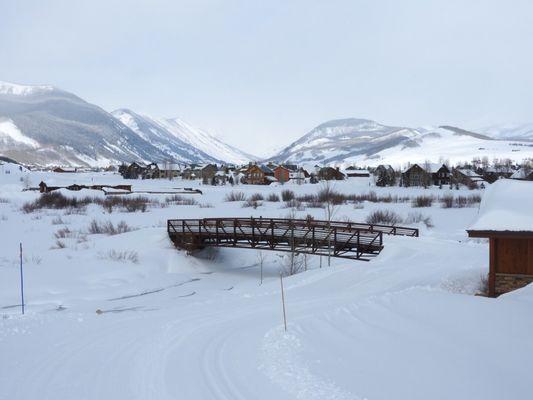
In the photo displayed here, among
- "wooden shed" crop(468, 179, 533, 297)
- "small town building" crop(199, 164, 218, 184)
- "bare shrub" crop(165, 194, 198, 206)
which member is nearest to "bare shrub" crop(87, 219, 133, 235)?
"bare shrub" crop(165, 194, 198, 206)

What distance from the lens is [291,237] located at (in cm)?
3188

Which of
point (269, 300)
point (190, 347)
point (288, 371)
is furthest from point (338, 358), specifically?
point (269, 300)

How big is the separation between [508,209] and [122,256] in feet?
77.5

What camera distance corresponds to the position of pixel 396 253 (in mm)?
25453

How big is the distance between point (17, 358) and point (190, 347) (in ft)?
13.2

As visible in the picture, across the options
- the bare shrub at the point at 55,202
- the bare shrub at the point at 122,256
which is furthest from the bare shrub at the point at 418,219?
the bare shrub at the point at 55,202

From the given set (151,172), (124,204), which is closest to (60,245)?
(124,204)

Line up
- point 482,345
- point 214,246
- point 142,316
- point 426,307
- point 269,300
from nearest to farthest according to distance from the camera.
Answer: point 482,345
point 426,307
point 142,316
point 269,300
point 214,246

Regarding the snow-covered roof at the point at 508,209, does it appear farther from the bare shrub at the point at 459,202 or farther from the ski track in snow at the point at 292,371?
the bare shrub at the point at 459,202

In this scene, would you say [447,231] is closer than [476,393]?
No

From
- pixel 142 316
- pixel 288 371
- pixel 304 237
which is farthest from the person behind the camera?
pixel 304 237

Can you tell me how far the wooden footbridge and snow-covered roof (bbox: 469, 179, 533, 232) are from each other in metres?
12.3

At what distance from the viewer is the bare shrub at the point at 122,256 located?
30.8m

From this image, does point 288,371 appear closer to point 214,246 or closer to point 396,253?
point 396,253
